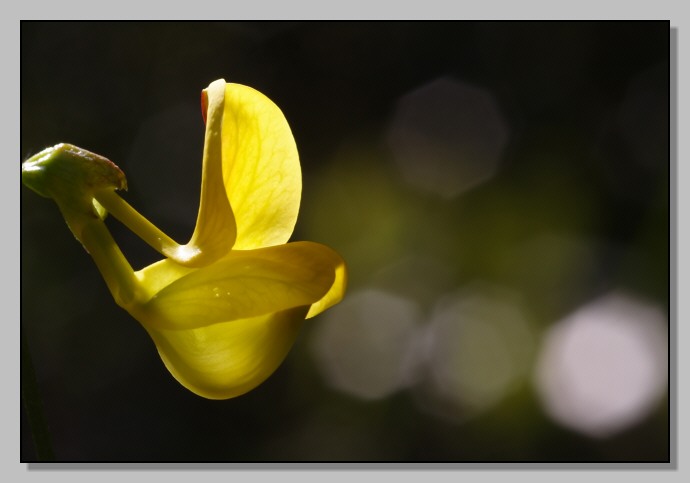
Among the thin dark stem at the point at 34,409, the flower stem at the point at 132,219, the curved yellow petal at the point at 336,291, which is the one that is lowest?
the thin dark stem at the point at 34,409

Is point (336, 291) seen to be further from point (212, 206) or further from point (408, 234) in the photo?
point (408, 234)

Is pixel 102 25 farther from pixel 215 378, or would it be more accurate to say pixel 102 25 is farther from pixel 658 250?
pixel 215 378

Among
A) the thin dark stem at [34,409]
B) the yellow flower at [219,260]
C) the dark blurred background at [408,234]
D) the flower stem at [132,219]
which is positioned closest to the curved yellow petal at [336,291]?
the yellow flower at [219,260]

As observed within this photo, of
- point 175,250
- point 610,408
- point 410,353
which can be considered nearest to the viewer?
point 175,250

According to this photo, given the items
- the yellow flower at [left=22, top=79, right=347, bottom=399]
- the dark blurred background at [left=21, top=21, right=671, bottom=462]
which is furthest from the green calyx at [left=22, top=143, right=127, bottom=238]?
the dark blurred background at [left=21, top=21, right=671, bottom=462]

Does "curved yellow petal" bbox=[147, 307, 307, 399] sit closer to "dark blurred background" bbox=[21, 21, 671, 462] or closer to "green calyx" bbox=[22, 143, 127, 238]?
"green calyx" bbox=[22, 143, 127, 238]

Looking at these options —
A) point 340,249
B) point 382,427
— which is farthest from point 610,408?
point 340,249

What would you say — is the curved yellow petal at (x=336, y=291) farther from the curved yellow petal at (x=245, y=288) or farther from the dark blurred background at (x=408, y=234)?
the dark blurred background at (x=408, y=234)
